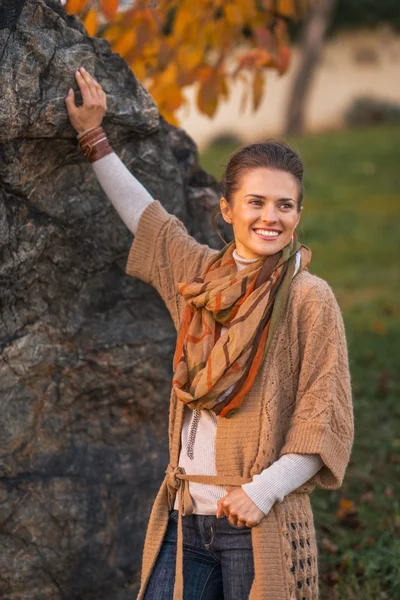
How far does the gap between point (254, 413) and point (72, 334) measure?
1046 millimetres

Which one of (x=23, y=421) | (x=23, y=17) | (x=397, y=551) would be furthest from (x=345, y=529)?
(x=23, y=17)

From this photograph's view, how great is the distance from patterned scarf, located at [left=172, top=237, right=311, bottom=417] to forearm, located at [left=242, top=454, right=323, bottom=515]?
21 centimetres

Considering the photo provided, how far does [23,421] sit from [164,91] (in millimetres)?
1772

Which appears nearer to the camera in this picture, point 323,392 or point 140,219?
point 323,392

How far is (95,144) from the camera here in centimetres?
314

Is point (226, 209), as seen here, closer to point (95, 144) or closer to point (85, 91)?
point (95, 144)

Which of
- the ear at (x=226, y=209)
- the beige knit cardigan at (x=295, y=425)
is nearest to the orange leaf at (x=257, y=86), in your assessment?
the ear at (x=226, y=209)

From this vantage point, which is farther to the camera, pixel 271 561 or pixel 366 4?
pixel 366 4

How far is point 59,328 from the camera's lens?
11.2 feet

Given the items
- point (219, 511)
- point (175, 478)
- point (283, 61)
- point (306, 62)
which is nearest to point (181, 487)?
point (175, 478)

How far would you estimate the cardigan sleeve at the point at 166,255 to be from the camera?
3.04 metres

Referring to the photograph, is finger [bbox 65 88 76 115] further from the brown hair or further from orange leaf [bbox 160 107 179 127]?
orange leaf [bbox 160 107 179 127]

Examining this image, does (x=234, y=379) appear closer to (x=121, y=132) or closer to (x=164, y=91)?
(x=121, y=132)

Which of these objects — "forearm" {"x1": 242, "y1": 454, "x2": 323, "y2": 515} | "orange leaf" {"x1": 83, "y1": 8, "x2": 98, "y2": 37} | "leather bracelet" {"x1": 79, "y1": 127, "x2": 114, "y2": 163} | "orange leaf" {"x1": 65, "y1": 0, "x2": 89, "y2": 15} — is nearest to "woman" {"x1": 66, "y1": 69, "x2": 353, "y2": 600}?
"forearm" {"x1": 242, "y1": 454, "x2": 323, "y2": 515}
